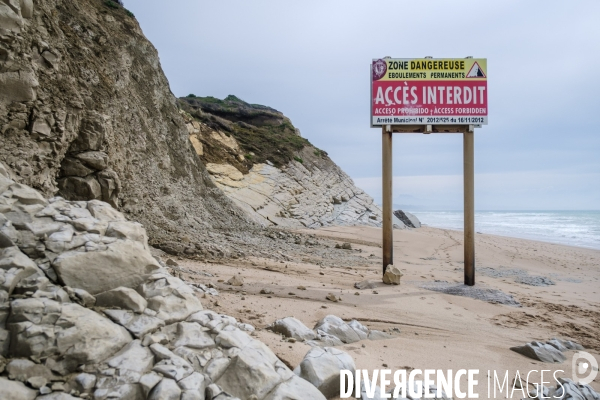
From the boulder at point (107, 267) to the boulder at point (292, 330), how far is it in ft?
4.62

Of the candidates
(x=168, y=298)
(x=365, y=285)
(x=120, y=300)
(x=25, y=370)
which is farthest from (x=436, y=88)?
(x=25, y=370)

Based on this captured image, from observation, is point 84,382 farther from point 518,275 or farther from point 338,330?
point 518,275

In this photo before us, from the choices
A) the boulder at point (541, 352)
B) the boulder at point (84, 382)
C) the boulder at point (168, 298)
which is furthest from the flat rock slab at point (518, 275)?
the boulder at point (84, 382)

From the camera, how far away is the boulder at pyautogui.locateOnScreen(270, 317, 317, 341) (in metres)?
3.82

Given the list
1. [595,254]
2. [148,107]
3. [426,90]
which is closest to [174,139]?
[148,107]

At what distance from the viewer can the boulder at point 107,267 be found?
282 centimetres

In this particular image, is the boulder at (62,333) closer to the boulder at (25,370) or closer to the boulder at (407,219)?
the boulder at (25,370)

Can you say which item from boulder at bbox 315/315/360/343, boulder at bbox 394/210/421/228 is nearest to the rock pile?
boulder at bbox 315/315/360/343

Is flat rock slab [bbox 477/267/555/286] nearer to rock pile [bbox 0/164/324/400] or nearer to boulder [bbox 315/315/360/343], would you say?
boulder [bbox 315/315/360/343]

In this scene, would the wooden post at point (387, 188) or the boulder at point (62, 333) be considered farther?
the wooden post at point (387, 188)

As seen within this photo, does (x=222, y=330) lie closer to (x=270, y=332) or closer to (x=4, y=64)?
(x=270, y=332)

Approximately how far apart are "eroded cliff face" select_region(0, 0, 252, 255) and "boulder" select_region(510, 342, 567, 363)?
5.81 metres

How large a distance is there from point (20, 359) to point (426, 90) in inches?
299

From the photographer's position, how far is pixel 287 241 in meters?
12.0
